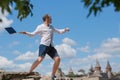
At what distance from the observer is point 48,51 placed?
9133mm

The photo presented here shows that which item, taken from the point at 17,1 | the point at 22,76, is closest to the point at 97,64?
the point at 22,76

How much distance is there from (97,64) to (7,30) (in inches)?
4033

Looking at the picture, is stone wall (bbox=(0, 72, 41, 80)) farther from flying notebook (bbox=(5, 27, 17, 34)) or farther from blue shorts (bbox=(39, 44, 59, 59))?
flying notebook (bbox=(5, 27, 17, 34))

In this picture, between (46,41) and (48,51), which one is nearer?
(46,41)

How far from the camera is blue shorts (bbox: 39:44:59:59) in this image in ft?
29.6

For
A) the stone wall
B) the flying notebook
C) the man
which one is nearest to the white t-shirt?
the man

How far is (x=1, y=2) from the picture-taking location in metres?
5.05

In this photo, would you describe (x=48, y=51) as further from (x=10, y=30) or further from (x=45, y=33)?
(x=10, y=30)

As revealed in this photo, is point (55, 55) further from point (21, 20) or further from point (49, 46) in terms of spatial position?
point (21, 20)

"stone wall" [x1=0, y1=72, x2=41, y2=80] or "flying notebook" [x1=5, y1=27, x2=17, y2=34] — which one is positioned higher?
"flying notebook" [x1=5, y1=27, x2=17, y2=34]

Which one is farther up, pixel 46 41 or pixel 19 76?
pixel 46 41

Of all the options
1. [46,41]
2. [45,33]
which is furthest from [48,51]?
[45,33]

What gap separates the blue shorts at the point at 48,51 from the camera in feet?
29.6

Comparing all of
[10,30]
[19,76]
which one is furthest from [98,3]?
[19,76]
